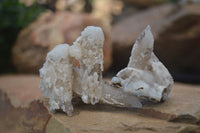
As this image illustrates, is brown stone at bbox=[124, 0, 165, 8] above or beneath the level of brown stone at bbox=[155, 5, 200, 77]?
above

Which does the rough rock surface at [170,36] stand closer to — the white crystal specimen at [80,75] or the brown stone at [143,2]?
the brown stone at [143,2]

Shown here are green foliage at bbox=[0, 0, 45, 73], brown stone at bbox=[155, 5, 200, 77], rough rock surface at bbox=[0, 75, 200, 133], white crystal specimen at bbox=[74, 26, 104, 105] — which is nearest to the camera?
rough rock surface at bbox=[0, 75, 200, 133]

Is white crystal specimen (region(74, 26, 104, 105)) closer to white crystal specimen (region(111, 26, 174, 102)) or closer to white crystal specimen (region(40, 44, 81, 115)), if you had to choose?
white crystal specimen (region(40, 44, 81, 115))

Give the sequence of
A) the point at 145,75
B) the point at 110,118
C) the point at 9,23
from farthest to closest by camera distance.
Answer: the point at 9,23 < the point at 145,75 < the point at 110,118

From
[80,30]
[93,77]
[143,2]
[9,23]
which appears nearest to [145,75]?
[93,77]

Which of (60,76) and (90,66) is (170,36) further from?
(60,76)

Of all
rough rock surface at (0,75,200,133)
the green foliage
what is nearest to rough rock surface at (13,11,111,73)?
the green foliage
